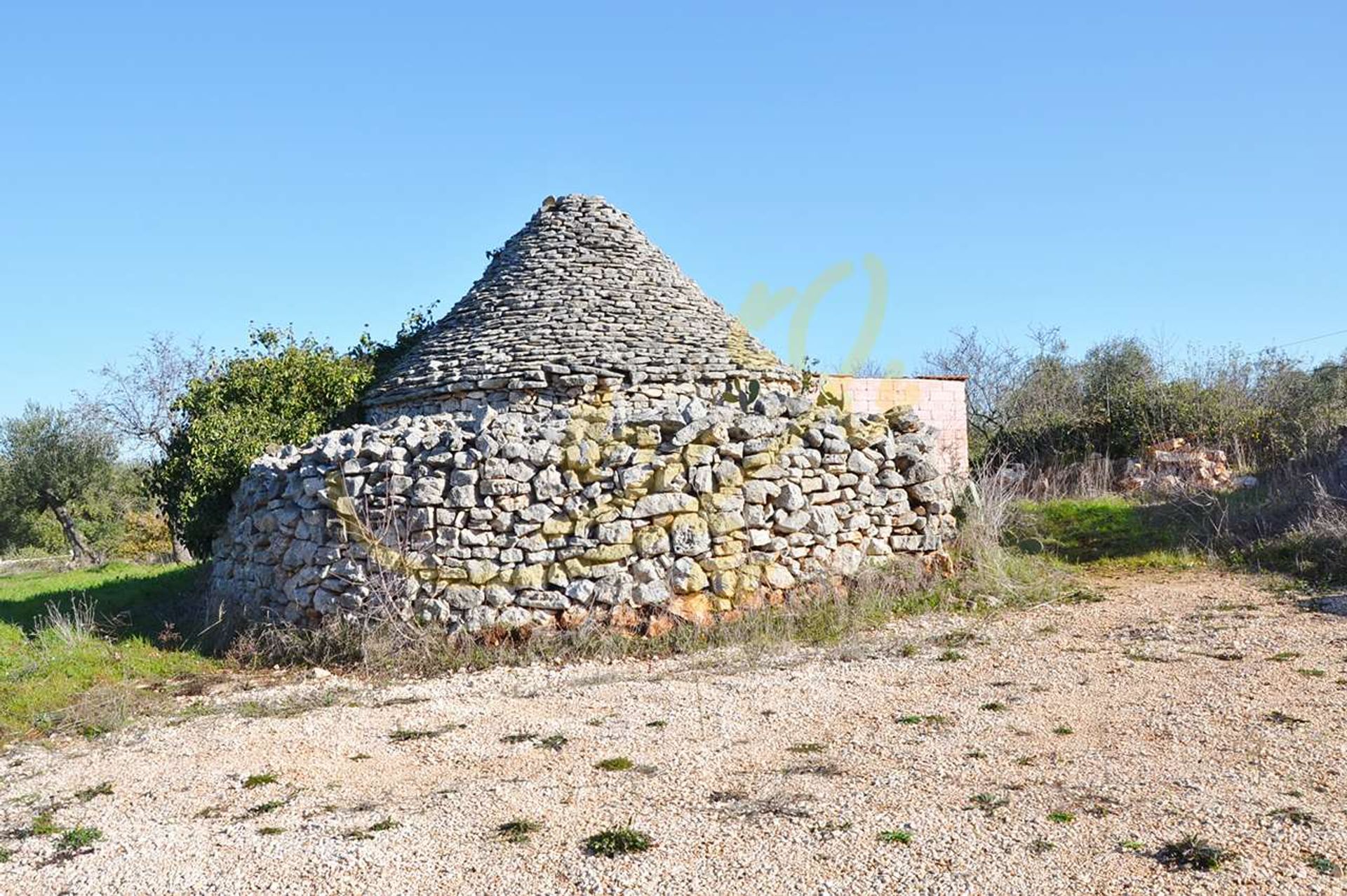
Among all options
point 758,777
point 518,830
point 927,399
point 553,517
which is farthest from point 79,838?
point 927,399

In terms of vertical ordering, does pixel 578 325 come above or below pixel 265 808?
above

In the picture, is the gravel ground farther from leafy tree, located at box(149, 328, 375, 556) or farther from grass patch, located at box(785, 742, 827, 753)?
leafy tree, located at box(149, 328, 375, 556)

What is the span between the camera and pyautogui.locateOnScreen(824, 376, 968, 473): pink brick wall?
17094 millimetres

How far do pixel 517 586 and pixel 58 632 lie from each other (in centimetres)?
451

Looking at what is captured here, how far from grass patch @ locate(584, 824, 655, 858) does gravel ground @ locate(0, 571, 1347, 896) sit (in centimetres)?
6

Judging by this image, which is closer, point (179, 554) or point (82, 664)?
point (82, 664)

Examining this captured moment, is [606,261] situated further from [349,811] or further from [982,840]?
[982,840]

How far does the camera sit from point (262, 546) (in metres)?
8.97

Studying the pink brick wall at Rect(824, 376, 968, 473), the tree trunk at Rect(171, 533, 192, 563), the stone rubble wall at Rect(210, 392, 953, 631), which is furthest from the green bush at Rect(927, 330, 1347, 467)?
the tree trunk at Rect(171, 533, 192, 563)

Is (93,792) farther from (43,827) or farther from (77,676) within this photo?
(77,676)

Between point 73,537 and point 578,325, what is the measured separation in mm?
17737

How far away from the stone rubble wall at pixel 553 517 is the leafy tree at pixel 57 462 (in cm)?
1751

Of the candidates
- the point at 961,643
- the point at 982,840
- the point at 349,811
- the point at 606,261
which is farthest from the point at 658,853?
the point at 606,261

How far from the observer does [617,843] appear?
389cm
